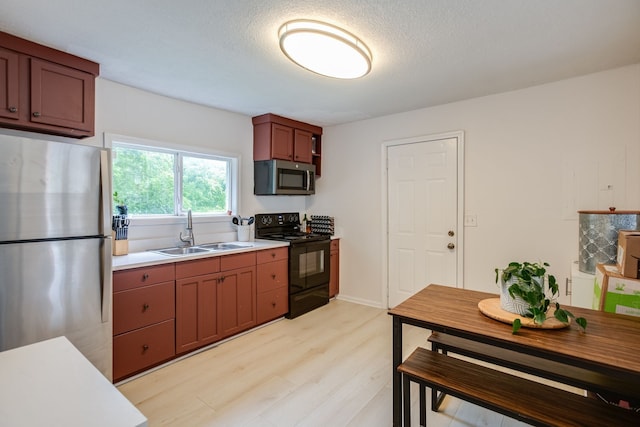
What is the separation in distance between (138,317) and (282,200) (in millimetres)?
2320

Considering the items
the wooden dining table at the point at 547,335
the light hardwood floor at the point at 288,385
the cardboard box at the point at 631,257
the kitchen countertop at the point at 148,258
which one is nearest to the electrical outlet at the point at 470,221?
the light hardwood floor at the point at 288,385

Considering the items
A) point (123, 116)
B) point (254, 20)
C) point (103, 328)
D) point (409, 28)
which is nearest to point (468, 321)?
point (409, 28)

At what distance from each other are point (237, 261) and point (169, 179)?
44.2 inches

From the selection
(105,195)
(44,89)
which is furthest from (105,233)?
(44,89)

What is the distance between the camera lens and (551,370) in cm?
146

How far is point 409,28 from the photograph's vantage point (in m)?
1.88

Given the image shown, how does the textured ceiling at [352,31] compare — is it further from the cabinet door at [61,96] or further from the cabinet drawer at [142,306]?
the cabinet drawer at [142,306]

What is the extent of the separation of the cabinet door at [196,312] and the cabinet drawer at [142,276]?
0.45 ft

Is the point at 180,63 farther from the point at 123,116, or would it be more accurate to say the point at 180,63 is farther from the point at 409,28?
the point at 409,28

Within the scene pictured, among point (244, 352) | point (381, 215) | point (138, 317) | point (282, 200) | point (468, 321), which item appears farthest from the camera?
point (282, 200)

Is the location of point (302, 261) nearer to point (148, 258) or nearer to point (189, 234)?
point (189, 234)

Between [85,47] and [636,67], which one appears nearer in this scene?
[85,47]

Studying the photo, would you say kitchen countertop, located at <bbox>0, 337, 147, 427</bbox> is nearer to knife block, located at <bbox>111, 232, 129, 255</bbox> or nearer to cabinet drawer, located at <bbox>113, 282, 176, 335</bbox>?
cabinet drawer, located at <bbox>113, 282, 176, 335</bbox>

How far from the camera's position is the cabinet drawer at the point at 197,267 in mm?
2562
